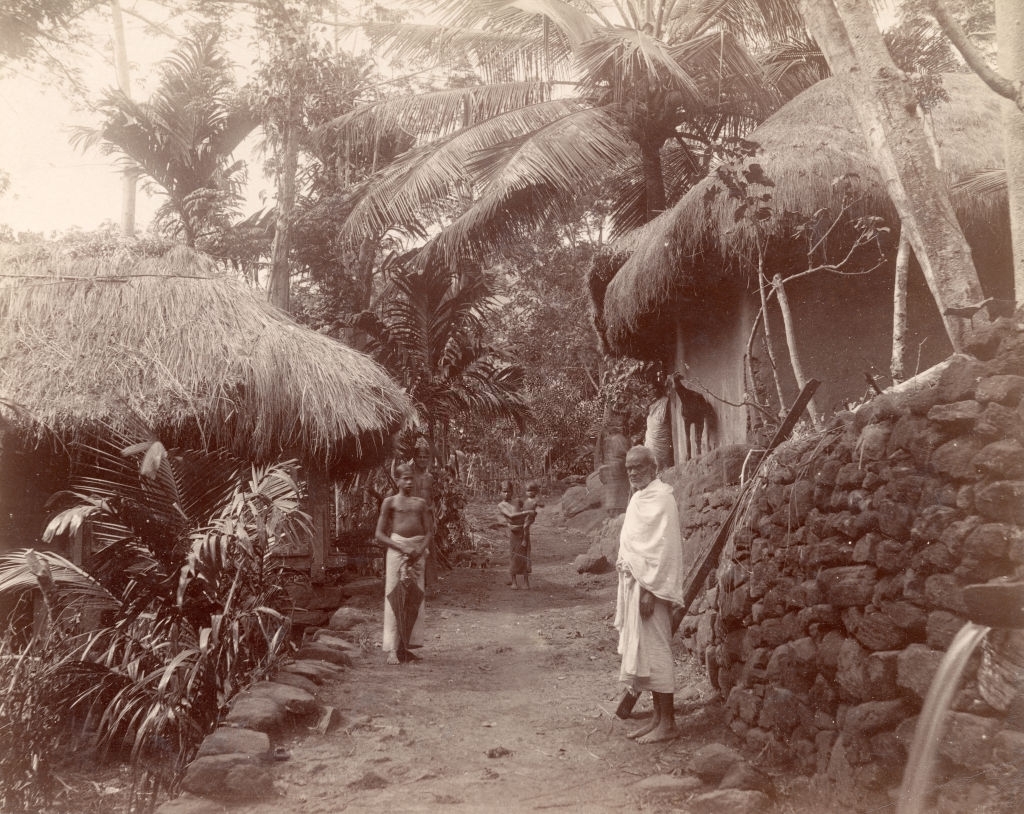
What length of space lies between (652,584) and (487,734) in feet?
4.37

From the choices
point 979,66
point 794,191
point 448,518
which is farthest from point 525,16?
point 979,66

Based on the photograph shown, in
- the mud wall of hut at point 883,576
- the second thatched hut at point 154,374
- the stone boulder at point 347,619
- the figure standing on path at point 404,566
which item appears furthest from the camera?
the stone boulder at point 347,619

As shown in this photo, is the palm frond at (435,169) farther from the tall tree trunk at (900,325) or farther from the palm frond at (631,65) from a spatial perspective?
the tall tree trunk at (900,325)

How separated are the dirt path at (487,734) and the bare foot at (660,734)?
1.4 inches

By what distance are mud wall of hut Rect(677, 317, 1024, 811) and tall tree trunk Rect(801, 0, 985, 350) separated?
43.2 inches

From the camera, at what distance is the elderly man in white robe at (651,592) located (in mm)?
4730

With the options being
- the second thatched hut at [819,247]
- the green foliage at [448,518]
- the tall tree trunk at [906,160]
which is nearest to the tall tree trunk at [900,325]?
the tall tree trunk at [906,160]

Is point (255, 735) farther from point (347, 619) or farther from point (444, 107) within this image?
point (444, 107)

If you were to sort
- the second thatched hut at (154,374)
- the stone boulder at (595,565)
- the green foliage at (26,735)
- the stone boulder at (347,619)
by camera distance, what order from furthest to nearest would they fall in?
the stone boulder at (595,565)
the stone boulder at (347,619)
the second thatched hut at (154,374)
the green foliage at (26,735)

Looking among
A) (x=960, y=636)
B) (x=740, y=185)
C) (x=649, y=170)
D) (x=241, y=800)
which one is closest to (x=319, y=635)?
(x=241, y=800)

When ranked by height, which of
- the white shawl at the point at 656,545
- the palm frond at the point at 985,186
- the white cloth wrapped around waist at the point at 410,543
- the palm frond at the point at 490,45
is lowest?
the white cloth wrapped around waist at the point at 410,543

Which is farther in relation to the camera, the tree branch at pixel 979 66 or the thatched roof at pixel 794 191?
the thatched roof at pixel 794 191

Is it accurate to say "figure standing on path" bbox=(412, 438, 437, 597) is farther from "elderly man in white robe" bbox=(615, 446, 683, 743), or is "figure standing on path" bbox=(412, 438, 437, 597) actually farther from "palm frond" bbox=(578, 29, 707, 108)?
"elderly man in white robe" bbox=(615, 446, 683, 743)

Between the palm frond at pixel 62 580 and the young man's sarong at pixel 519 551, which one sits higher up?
the palm frond at pixel 62 580
